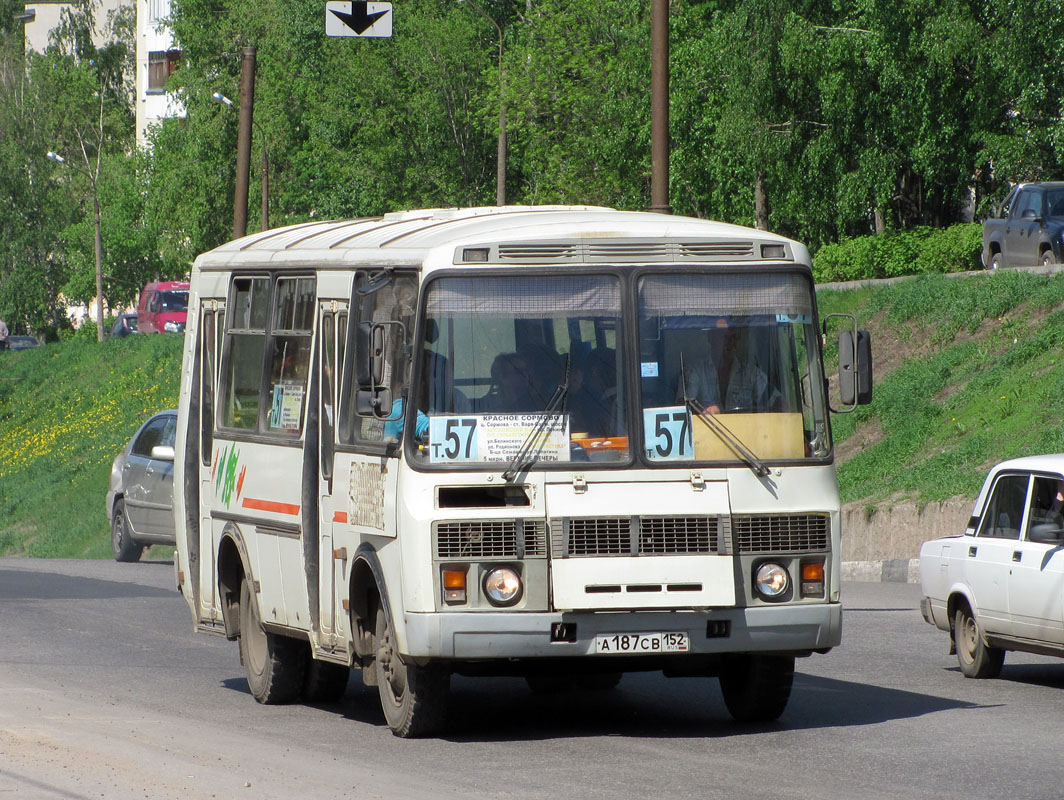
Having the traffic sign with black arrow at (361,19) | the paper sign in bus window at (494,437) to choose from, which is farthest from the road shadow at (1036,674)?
the traffic sign with black arrow at (361,19)

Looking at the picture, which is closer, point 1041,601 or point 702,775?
point 702,775

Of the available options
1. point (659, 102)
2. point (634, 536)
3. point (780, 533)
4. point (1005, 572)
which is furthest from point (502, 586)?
point (659, 102)

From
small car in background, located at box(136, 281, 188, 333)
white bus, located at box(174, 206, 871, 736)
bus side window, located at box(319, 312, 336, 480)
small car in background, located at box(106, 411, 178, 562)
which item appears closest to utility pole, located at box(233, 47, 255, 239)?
small car in background, located at box(106, 411, 178, 562)

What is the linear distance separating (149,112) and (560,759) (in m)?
95.2

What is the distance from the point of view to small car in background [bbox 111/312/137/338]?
6646 centimetres

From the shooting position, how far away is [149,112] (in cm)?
10094

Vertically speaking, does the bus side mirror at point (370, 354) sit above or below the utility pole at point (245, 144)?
below

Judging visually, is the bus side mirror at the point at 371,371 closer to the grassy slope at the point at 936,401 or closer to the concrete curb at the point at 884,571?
the concrete curb at the point at 884,571

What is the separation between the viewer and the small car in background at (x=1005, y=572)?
472 inches

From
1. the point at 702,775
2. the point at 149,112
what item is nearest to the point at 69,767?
the point at 702,775

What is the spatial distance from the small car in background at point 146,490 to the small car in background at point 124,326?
117ft

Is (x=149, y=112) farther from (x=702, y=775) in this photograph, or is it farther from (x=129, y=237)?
(x=702, y=775)

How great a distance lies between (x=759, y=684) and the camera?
34.4 feet

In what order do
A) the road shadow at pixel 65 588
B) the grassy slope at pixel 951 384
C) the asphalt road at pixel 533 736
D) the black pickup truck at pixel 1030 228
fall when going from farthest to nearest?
1. the black pickup truck at pixel 1030 228
2. the grassy slope at pixel 951 384
3. the road shadow at pixel 65 588
4. the asphalt road at pixel 533 736
